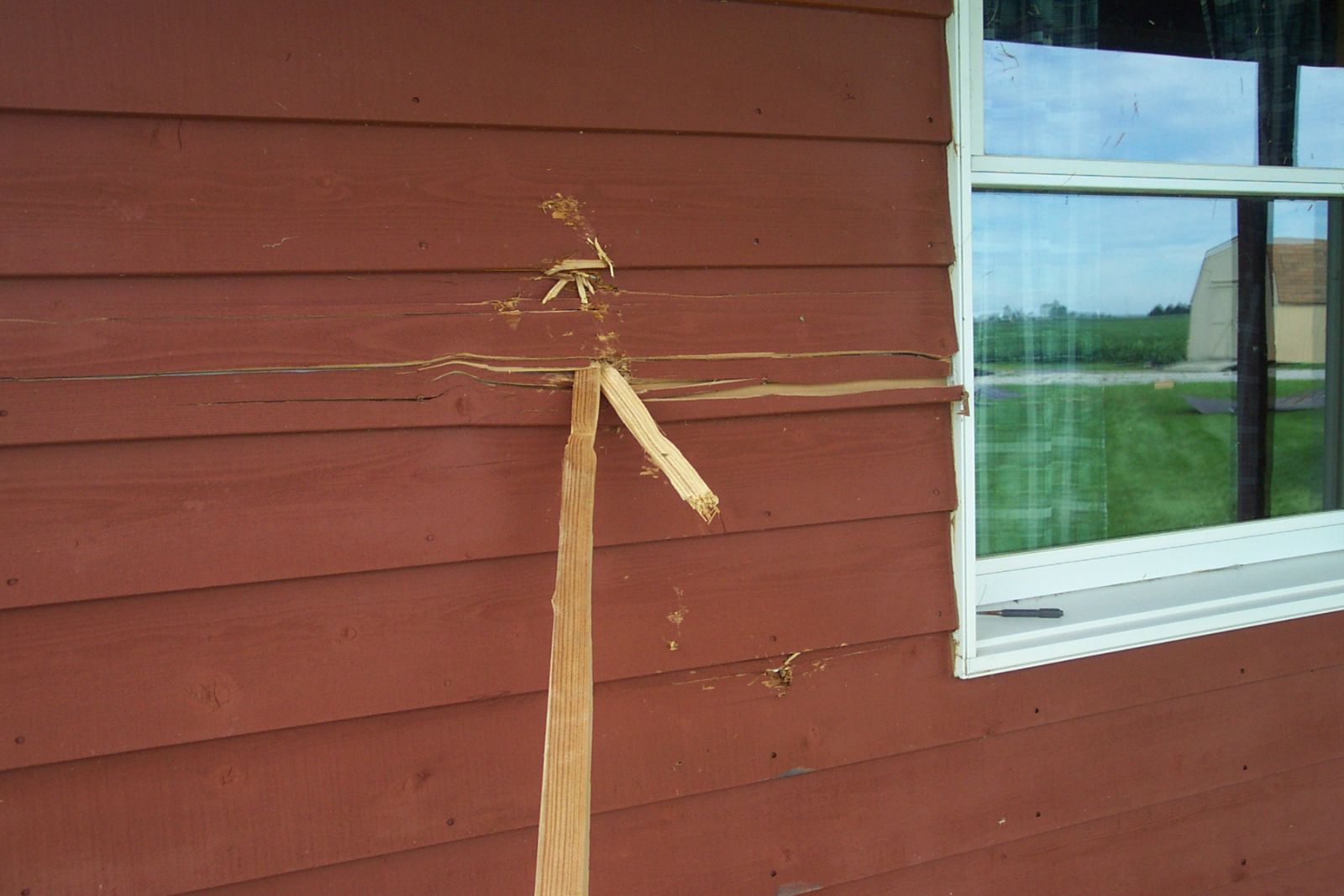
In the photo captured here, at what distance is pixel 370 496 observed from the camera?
1179 mm

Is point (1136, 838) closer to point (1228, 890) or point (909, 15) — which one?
point (1228, 890)

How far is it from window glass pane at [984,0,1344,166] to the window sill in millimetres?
783

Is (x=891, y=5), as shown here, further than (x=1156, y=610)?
No

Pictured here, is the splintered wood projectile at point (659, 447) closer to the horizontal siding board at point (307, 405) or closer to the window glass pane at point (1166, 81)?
the horizontal siding board at point (307, 405)

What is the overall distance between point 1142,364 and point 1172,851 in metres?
0.88

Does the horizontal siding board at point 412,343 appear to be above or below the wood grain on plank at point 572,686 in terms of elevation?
above

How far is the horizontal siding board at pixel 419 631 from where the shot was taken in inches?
43.0

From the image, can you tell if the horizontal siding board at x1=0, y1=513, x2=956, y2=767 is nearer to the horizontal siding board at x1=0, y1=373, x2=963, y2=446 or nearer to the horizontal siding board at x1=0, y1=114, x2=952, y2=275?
the horizontal siding board at x1=0, y1=373, x2=963, y2=446

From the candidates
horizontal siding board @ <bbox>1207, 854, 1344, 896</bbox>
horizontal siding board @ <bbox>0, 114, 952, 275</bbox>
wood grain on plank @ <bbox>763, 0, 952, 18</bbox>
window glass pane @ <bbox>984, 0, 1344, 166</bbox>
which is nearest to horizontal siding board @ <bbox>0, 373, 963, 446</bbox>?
horizontal siding board @ <bbox>0, 114, 952, 275</bbox>

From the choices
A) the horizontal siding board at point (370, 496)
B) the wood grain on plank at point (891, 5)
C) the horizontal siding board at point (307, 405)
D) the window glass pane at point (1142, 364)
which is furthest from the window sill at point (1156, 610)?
the wood grain on plank at point (891, 5)

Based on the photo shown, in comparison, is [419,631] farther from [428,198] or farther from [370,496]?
[428,198]

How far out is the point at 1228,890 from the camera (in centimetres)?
174

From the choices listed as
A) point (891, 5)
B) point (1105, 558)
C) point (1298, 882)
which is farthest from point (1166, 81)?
point (1298, 882)

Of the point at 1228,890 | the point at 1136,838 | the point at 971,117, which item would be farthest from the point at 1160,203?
the point at 1228,890
